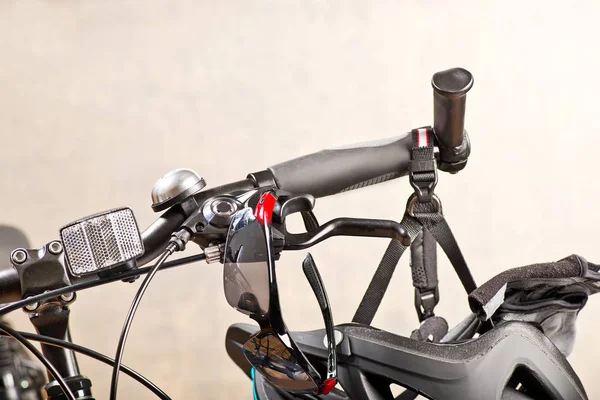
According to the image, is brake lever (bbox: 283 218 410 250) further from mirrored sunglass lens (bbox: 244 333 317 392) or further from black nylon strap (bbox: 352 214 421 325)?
black nylon strap (bbox: 352 214 421 325)

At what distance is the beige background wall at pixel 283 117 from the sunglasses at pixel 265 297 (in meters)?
1.48

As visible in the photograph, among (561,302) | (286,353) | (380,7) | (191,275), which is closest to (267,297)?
(286,353)

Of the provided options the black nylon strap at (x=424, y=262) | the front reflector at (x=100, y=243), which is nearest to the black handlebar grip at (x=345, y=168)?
the black nylon strap at (x=424, y=262)

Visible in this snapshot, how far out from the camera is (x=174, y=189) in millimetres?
780

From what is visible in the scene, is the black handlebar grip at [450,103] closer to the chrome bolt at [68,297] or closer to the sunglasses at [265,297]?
the sunglasses at [265,297]

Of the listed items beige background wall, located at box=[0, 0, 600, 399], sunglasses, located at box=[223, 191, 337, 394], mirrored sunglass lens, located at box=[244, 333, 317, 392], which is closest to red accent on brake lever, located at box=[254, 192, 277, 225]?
sunglasses, located at box=[223, 191, 337, 394]

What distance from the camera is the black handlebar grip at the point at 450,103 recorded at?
91 cm

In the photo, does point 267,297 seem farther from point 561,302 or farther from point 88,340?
point 88,340

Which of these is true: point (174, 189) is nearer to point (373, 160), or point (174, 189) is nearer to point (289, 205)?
point (289, 205)

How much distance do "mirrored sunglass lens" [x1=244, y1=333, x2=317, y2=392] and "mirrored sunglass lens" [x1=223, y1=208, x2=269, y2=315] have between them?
3 cm

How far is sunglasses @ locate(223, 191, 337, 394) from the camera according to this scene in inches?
25.6

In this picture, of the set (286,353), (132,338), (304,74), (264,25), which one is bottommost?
(132,338)

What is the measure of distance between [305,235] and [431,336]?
1.00 feet

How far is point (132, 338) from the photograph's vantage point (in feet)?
7.09
